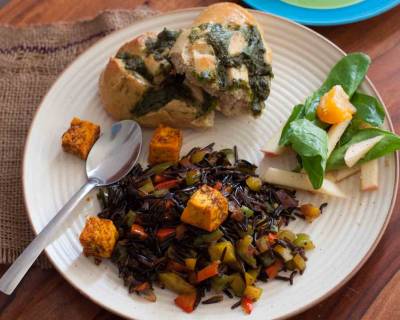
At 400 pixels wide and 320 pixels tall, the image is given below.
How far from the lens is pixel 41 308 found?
2.64m

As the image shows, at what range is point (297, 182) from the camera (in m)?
2.76

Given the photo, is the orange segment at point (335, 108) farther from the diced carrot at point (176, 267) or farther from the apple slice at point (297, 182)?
the diced carrot at point (176, 267)

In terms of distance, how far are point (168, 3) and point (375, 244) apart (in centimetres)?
206

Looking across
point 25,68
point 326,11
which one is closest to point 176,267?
point 25,68

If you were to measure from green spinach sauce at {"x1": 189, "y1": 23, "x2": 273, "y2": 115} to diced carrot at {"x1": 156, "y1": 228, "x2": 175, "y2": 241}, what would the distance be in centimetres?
77

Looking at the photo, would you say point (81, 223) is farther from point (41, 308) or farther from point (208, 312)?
point (208, 312)

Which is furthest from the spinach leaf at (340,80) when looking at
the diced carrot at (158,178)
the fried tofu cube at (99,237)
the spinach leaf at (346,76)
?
the fried tofu cube at (99,237)

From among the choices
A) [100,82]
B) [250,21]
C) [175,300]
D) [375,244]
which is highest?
[250,21]

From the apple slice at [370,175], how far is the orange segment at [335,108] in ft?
0.86

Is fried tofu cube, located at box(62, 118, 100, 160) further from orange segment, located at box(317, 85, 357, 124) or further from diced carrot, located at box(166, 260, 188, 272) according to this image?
orange segment, located at box(317, 85, 357, 124)

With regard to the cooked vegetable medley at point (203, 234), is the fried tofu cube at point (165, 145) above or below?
above

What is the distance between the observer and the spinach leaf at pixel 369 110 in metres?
2.82

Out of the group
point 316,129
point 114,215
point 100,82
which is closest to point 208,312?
point 114,215

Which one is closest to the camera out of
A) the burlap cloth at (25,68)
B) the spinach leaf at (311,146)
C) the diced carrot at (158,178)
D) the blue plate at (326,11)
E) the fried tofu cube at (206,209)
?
the fried tofu cube at (206,209)
